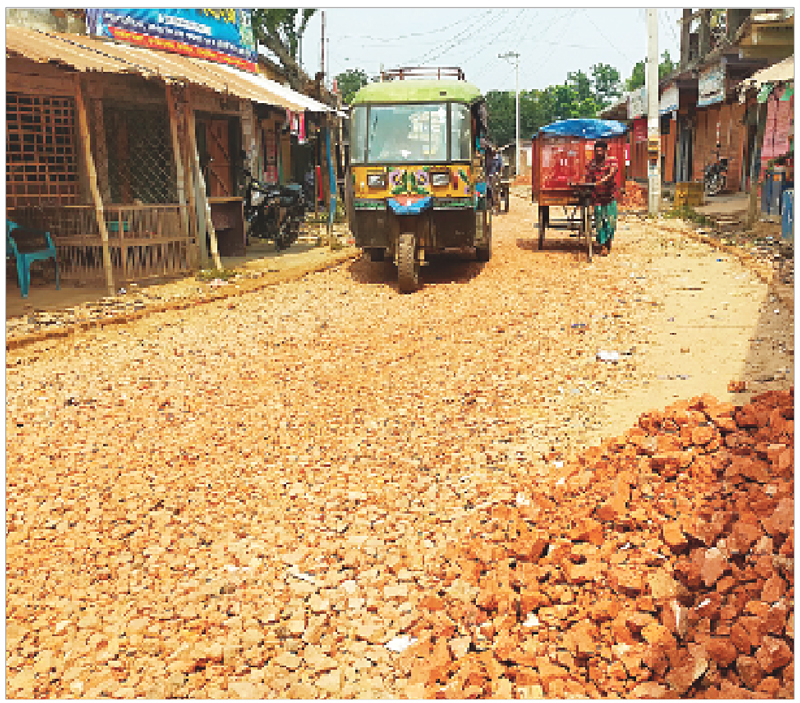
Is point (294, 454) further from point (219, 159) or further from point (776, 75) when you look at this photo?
point (219, 159)

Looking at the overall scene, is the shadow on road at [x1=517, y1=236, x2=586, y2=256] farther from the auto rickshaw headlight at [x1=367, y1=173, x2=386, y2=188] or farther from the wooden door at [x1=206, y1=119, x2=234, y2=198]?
the wooden door at [x1=206, y1=119, x2=234, y2=198]

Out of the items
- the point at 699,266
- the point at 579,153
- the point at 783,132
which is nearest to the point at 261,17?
the point at 579,153

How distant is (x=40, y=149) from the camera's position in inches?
454

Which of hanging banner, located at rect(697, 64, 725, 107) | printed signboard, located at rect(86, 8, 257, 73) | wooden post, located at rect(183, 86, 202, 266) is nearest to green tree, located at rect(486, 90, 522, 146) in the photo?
hanging banner, located at rect(697, 64, 725, 107)

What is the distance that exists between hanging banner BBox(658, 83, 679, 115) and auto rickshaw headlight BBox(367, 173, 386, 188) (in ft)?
61.5

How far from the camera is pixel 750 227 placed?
48.1ft

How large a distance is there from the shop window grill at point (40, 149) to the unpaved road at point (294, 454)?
12.6ft

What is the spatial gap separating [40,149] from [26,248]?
186 cm

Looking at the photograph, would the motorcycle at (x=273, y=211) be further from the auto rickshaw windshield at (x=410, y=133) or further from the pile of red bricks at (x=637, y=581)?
the pile of red bricks at (x=637, y=581)

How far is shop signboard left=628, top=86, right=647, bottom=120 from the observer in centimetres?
3105

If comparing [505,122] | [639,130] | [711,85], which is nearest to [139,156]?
[711,85]

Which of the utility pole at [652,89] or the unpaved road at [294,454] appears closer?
the unpaved road at [294,454]

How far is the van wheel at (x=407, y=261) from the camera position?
968 centimetres

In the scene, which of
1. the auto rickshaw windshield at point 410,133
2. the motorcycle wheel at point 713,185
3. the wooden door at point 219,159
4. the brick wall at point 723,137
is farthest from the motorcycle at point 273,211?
the motorcycle wheel at point 713,185
